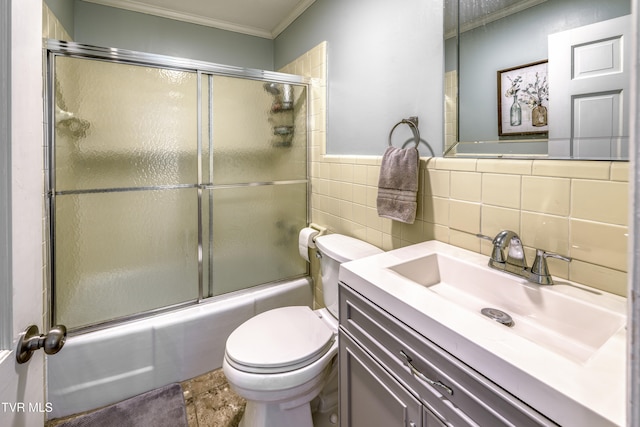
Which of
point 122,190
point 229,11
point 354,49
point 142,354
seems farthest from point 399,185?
point 229,11

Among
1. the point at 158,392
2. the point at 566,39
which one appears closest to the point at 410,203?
the point at 566,39

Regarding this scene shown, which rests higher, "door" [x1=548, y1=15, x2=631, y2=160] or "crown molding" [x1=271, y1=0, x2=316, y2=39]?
"crown molding" [x1=271, y1=0, x2=316, y2=39]

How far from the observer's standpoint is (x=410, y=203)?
1286 millimetres

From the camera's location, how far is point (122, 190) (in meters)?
1.63

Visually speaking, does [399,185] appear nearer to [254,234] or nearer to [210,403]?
[254,234]

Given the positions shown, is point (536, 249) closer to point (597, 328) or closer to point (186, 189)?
point (597, 328)

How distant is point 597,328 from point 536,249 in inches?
10.6


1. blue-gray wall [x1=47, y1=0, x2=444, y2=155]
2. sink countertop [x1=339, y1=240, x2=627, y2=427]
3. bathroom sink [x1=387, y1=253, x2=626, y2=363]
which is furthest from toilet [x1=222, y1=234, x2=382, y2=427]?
blue-gray wall [x1=47, y1=0, x2=444, y2=155]

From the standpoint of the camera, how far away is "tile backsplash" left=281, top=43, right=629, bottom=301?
0.80 meters

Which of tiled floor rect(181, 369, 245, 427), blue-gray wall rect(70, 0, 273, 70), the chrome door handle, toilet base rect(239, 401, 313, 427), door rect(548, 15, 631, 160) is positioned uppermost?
blue-gray wall rect(70, 0, 273, 70)

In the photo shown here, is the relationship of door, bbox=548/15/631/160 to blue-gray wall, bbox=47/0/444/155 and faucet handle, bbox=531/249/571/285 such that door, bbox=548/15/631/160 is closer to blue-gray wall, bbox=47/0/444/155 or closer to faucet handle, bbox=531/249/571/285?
faucet handle, bbox=531/249/571/285

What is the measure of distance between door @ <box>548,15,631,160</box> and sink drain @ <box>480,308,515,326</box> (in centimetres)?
50

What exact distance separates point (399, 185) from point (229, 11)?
201 centimetres

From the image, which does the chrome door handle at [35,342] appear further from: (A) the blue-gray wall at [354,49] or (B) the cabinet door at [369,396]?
(A) the blue-gray wall at [354,49]
